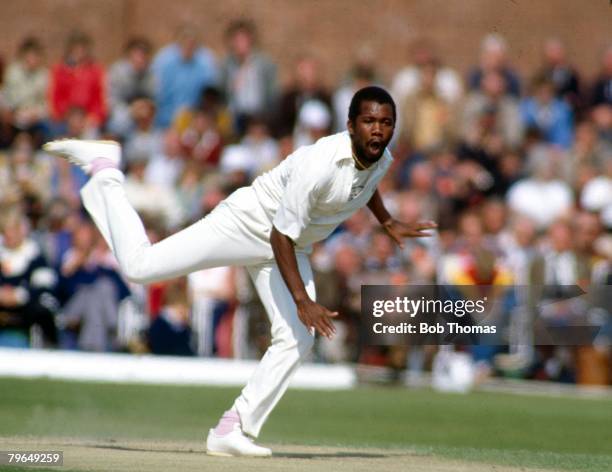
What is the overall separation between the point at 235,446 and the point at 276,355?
617 millimetres

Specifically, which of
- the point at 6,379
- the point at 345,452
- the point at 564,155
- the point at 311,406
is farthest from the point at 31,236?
the point at 345,452

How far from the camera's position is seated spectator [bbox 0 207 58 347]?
688 inches

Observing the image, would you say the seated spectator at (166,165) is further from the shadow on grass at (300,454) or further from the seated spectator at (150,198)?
the shadow on grass at (300,454)

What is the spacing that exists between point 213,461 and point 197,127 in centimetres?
1210

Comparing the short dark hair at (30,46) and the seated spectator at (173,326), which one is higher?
the short dark hair at (30,46)

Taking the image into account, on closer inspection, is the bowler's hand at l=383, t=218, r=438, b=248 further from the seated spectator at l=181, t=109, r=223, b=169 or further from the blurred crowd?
the seated spectator at l=181, t=109, r=223, b=169

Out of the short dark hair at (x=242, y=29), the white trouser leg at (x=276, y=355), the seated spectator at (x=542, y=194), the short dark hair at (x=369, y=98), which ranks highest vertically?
the short dark hair at (x=242, y=29)

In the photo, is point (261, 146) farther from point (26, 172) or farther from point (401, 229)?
point (401, 229)

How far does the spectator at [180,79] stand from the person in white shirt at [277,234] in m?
11.2

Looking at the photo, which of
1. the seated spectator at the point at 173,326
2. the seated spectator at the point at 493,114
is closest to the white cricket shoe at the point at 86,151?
the seated spectator at the point at 173,326

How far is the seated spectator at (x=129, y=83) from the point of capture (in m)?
20.1

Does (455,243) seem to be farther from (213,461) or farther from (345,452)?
(213,461)

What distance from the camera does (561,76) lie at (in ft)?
69.1

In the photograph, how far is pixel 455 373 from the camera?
58.4ft
